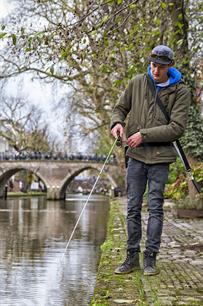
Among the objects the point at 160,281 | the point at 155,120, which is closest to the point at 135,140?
the point at 155,120

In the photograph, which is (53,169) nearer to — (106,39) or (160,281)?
(106,39)

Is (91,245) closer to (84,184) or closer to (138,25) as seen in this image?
(138,25)

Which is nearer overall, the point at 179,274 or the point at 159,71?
the point at 159,71

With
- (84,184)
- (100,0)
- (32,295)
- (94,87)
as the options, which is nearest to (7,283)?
(32,295)

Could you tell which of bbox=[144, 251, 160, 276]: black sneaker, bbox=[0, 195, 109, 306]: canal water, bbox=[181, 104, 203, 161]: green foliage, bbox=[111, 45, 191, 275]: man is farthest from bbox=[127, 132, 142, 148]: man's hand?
bbox=[181, 104, 203, 161]: green foliage

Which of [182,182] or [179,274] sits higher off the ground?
[182,182]

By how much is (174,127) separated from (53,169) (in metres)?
57.0

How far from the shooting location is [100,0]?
7977 millimetres

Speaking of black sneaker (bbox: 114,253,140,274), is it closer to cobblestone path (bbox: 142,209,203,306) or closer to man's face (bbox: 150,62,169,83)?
cobblestone path (bbox: 142,209,203,306)

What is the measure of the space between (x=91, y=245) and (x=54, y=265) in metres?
2.61

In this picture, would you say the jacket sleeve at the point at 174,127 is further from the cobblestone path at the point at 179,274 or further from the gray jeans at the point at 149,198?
the cobblestone path at the point at 179,274

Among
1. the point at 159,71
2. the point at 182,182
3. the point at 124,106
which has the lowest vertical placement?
the point at 182,182

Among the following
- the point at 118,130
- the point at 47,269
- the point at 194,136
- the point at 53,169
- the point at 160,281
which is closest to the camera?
the point at 160,281

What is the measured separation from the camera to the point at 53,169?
62.2 metres
